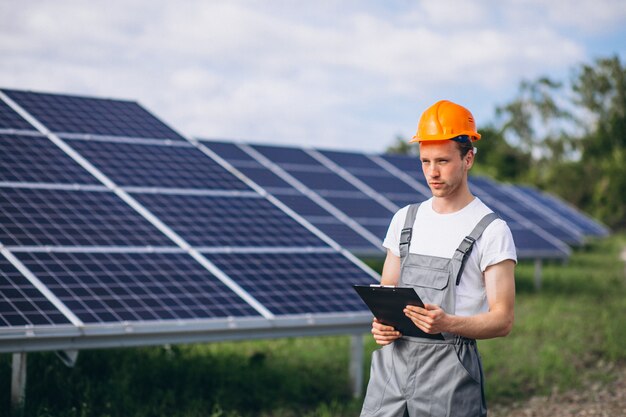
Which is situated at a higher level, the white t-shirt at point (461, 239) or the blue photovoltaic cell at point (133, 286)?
the white t-shirt at point (461, 239)

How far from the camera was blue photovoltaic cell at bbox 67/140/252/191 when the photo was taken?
9203 millimetres

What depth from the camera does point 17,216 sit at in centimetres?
773

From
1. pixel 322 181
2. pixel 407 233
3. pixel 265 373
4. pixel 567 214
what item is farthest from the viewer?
pixel 567 214

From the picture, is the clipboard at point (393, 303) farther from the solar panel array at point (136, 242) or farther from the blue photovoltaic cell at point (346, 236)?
the blue photovoltaic cell at point (346, 236)

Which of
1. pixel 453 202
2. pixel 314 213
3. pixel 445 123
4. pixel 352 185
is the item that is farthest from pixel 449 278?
pixel 352 185

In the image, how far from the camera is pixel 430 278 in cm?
407

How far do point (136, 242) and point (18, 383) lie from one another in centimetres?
172

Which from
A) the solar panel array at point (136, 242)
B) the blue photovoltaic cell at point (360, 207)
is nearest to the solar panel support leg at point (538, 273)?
the blue photovoltaic cell at point (360, 207)

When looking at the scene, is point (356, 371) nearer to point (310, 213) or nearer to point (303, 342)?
point (303, 342)

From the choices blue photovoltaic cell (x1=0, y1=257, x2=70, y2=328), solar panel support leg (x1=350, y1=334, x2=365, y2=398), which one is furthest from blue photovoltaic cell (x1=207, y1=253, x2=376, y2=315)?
blue photovoltaic cell (x1=0, y1=257, x2=70, y2=328)

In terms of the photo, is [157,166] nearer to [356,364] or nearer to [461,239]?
[356,364]

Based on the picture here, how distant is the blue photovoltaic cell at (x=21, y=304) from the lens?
6.49 m

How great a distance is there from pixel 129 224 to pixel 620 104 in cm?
6866

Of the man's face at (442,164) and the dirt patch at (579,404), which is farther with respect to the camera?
the dirt patch at (579,404)
